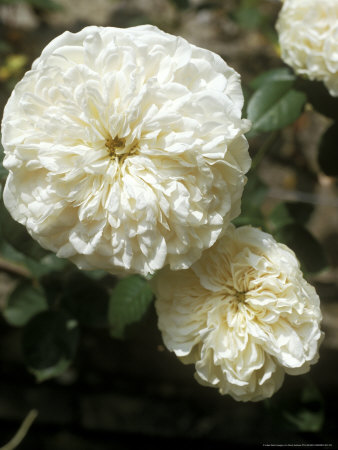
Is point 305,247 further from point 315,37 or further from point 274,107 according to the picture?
point 315,37

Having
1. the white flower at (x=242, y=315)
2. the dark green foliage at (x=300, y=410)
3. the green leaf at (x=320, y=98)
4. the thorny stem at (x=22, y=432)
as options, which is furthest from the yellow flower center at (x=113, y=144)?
the thorny stem at (x=22, y=432)

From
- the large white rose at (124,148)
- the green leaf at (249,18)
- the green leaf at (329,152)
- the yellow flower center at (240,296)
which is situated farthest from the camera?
the green leaf at (249,18)

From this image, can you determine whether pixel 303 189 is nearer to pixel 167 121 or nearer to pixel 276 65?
pixel 276 65

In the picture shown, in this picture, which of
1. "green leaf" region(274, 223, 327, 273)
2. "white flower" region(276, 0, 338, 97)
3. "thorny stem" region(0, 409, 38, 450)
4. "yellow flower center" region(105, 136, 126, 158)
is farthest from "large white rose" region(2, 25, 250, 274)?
"thorny stem" region(0, 409, 38, 450)

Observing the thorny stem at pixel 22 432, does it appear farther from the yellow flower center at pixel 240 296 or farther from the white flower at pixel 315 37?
the white flower at pixel 315 37

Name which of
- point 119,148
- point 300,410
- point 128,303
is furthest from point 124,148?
point 300,410

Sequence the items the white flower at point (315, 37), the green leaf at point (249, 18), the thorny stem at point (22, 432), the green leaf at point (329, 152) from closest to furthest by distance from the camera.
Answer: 1. the white flower at point (315, 37)
2. the green leaf at point (329, 152)
3. the thorny stem at point (22, 432)
4. the green leaf at point (249, 18)
